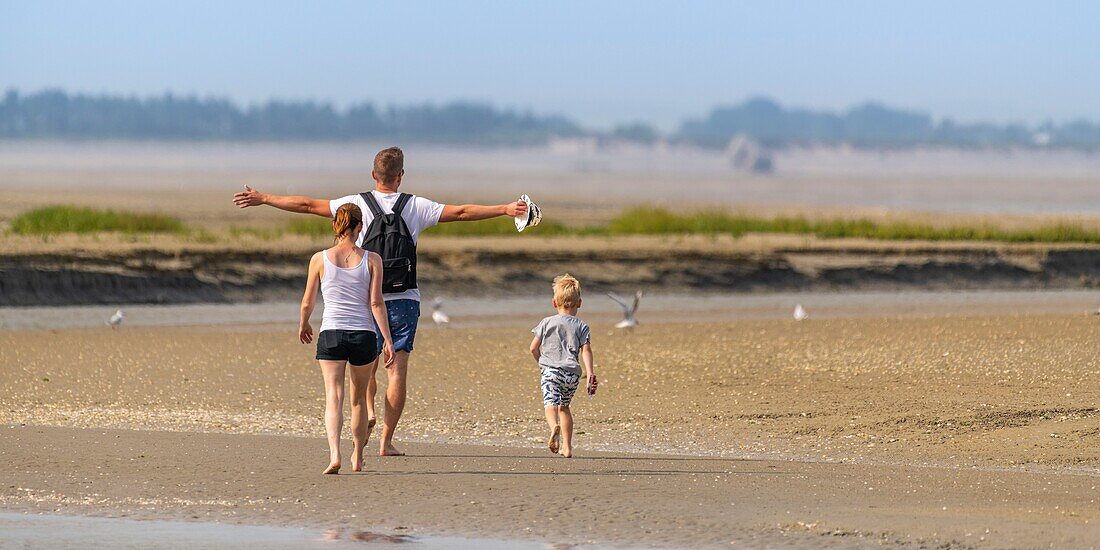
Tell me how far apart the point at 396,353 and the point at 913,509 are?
114 inches

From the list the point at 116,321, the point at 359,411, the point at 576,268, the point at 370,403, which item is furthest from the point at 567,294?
the point at 576,268

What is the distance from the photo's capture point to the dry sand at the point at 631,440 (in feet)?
24.3

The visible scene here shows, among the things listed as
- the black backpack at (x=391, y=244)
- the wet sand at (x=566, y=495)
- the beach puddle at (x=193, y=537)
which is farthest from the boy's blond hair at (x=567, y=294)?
the beach puddle at (x=193, y=537)

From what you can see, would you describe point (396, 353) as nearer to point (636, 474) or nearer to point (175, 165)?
point (636, 474)

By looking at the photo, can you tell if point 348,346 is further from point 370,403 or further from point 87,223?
point 87,223

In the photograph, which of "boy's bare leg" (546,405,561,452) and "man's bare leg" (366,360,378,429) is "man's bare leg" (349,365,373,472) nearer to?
"man's bare leg" (366,360,378,429)

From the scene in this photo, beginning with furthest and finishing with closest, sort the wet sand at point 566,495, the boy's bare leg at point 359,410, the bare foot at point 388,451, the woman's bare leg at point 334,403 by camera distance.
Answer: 1. the bare foot at point 388,451
2. the boy's bare leg at point 359,410
3. the woman's bare leg at point 334,403
4. the wet sand at point 566,495

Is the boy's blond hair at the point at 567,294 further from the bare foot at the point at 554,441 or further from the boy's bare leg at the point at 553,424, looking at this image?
the bare foot at the point at 554,441

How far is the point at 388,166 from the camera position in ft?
27.7

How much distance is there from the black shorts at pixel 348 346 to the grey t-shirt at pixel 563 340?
122 cm

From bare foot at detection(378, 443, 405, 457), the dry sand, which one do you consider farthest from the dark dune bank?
bare foot at detection(378, 443, 405, 457)

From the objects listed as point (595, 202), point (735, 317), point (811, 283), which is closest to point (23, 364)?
point (735, 317)

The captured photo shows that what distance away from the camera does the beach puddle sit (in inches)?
267

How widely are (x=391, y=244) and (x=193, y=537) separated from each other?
210cm
